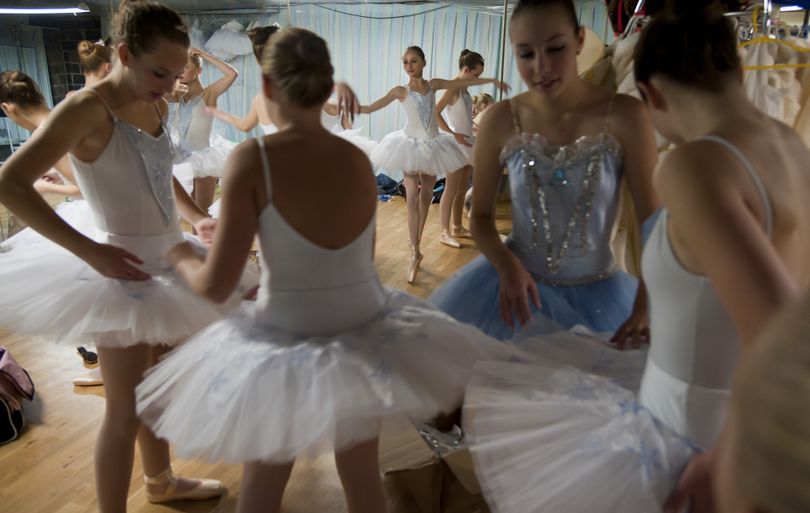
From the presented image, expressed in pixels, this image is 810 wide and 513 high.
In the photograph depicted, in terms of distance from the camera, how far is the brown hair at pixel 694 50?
86cm

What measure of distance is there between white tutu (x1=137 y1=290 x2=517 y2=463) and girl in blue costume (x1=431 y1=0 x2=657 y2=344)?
0.92 feet

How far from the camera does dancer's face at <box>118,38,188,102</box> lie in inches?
58.1

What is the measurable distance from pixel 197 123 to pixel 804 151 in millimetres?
4245

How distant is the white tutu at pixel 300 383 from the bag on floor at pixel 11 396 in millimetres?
1525

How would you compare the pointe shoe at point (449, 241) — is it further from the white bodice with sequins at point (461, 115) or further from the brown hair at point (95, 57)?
the brown hair at point (95, 57)

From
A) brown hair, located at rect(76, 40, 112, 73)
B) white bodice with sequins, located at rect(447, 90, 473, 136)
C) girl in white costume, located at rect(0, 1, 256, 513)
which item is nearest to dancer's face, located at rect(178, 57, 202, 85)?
brown hair, located at rect(76, 40, 112, 73)

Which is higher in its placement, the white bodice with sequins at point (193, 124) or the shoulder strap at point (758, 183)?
the shoulder strap at point (758, 183)

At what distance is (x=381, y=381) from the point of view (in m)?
1.13

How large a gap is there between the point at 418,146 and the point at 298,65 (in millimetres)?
3986

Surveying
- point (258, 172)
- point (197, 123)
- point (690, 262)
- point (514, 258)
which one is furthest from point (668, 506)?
point (197, 123)

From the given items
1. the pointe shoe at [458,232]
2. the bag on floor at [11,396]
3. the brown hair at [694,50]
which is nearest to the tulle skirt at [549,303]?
the brown hair at [694,50]

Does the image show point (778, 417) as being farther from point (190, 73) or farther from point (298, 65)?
point (190, 73)

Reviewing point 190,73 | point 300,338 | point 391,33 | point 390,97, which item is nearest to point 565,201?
point 300,338

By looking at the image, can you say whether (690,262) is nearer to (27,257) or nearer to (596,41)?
(596,41)
